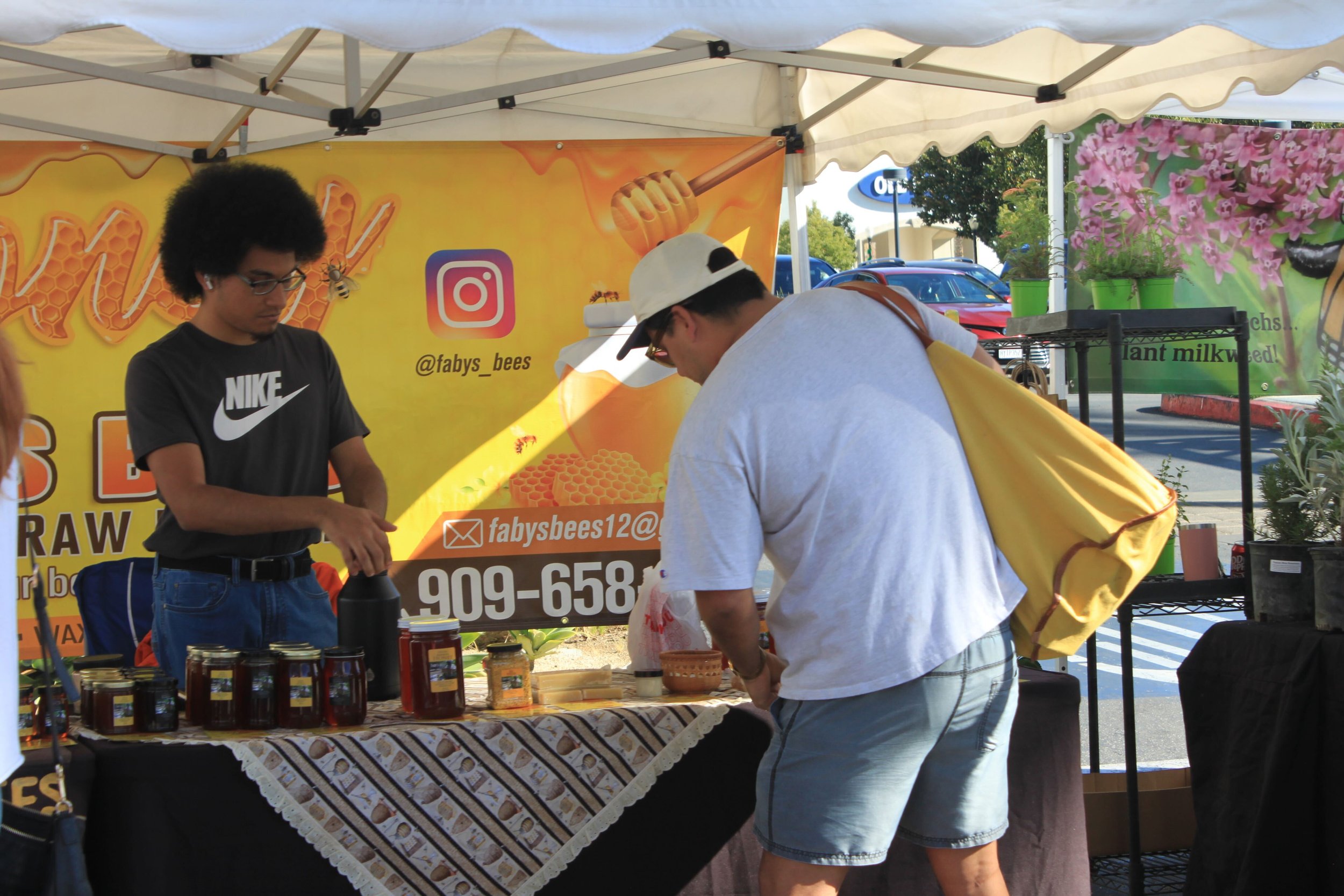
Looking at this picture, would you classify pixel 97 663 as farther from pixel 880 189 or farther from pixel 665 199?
pixel 880 189

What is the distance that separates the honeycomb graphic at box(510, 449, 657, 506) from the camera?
4195 millimetres

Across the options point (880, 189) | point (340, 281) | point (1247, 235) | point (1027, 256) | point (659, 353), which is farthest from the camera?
point (880, 189)

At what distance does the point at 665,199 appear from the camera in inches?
167

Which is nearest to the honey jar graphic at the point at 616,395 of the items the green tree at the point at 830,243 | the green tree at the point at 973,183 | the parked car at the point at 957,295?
the parked car at the point at 957,295

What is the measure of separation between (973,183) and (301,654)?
18788mm

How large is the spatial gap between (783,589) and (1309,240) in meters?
3.55

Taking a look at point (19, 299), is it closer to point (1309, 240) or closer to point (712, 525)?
point (712, 525)

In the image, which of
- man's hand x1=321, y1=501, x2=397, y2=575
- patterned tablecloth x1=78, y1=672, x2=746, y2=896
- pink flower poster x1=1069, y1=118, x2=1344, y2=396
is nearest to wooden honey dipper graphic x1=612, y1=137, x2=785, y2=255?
pink flower poster x1=1069, y1=118, x2=1344, y2=396

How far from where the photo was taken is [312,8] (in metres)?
1.99

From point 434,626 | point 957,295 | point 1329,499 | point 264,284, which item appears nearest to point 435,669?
point 434,626

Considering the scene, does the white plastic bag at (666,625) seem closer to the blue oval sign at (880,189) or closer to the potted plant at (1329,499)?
the potted plant at (1329,499)

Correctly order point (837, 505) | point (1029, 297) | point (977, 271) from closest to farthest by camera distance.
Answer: point (837, 505) → point (1029, 297) → point (977, 271)

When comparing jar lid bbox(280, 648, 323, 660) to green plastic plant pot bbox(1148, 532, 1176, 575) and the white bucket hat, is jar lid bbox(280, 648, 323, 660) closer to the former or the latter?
the white bucket hat

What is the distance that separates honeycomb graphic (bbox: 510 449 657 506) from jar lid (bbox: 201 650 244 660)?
2.05 m
